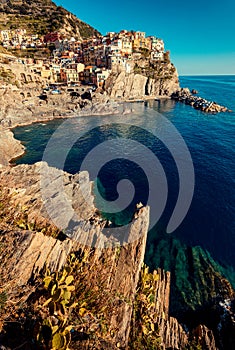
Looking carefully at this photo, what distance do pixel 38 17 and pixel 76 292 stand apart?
234 metres

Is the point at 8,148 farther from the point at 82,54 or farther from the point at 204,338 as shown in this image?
the point at 82,54

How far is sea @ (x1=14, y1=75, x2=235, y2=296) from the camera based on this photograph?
2412 cm

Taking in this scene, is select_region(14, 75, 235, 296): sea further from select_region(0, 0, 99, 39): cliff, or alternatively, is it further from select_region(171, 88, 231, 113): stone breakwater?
select_region(0, 0, 99, 39): cliff

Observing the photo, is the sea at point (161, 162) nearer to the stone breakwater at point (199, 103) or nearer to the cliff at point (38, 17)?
the stone breakwater at point (199, 103)

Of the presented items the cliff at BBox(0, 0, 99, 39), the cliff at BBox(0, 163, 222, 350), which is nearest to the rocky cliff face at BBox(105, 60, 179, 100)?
the cliff at BBox(0, 0, 99, 39)

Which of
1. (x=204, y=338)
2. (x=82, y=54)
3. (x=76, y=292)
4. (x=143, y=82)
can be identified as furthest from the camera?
(x=82, y=54)

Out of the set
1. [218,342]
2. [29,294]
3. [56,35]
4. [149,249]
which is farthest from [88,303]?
[56,35]

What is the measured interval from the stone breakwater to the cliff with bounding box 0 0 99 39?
111 metres

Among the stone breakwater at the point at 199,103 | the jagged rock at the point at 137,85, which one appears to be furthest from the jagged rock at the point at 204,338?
the jagged rock at the point at 137,85

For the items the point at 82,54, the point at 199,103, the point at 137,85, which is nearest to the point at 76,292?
the point at 199,103

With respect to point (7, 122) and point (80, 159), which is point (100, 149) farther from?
point (7, 122)

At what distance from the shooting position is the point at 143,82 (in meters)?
117

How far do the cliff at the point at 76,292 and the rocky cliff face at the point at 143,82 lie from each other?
101 metres

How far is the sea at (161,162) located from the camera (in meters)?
24.1
